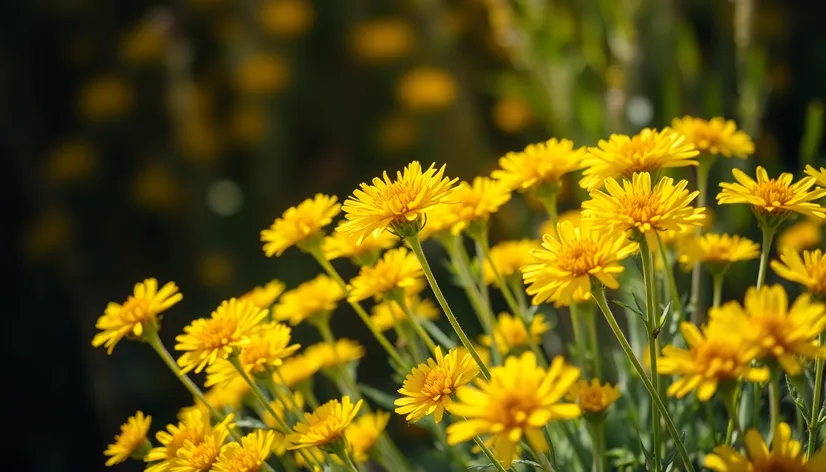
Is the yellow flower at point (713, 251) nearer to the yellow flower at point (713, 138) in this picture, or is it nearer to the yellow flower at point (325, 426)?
the yellow flower at point (713, 138)

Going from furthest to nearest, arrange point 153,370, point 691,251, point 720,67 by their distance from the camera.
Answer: point 153,370, point 720,67, point 691,251

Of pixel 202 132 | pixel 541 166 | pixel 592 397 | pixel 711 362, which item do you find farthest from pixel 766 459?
pixel 202 132

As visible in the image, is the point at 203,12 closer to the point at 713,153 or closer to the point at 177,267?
the point at 177,267

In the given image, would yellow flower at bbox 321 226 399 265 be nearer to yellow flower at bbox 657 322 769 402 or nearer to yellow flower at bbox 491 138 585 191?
yellow flower at bbox 491 138 585 191

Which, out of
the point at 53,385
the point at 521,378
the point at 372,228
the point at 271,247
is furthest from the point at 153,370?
the point at 521,378

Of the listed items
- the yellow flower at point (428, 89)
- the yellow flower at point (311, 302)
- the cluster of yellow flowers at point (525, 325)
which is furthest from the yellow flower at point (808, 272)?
the yellow flower at point (428, 89)

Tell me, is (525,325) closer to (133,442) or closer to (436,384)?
(436,384)
